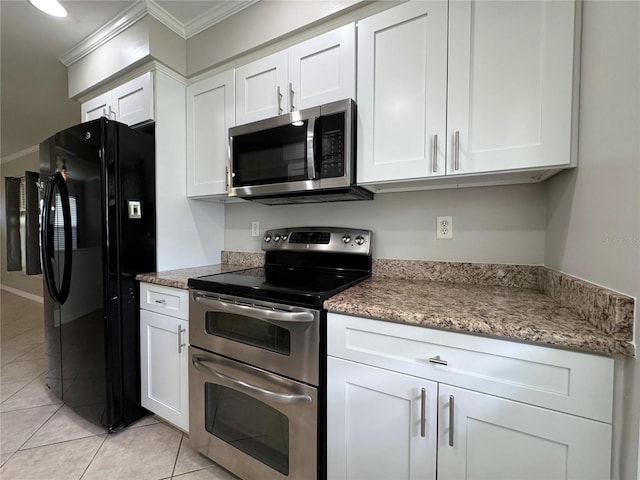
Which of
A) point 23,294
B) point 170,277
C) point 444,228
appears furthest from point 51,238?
point 23,294

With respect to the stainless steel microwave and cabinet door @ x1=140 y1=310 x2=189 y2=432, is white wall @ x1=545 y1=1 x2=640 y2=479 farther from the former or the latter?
cabinet door @ x1=140 y1=310 x2=189 y2=432

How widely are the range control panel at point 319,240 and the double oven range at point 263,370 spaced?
13 mm

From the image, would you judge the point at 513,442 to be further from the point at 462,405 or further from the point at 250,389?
the point at 250,389

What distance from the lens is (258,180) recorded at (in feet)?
4.85

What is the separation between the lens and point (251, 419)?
120 centimetres

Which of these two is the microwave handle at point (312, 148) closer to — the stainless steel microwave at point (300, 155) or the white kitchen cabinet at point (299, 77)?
the stainless steel microwave at point (300, 155)

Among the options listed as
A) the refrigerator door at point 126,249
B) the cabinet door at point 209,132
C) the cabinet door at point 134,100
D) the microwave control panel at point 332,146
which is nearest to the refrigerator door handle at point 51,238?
the refrigerator door at point 126,249

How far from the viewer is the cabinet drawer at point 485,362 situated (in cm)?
67

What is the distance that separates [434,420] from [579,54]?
1.32m

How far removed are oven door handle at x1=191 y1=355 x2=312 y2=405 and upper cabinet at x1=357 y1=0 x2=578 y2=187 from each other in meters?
0.99

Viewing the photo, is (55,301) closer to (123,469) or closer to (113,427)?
(113,427)

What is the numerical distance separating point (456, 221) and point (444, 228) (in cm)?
Answer: 7

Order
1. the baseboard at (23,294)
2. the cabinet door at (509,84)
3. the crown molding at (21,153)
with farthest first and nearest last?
the baseboard at (23,294), the crown molding at (21,153), the cabinet door at (509,84)

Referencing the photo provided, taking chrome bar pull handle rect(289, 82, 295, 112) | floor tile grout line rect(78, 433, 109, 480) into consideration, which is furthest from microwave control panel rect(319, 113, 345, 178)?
floor tile grout line rect(78, 433, 109, 480)
